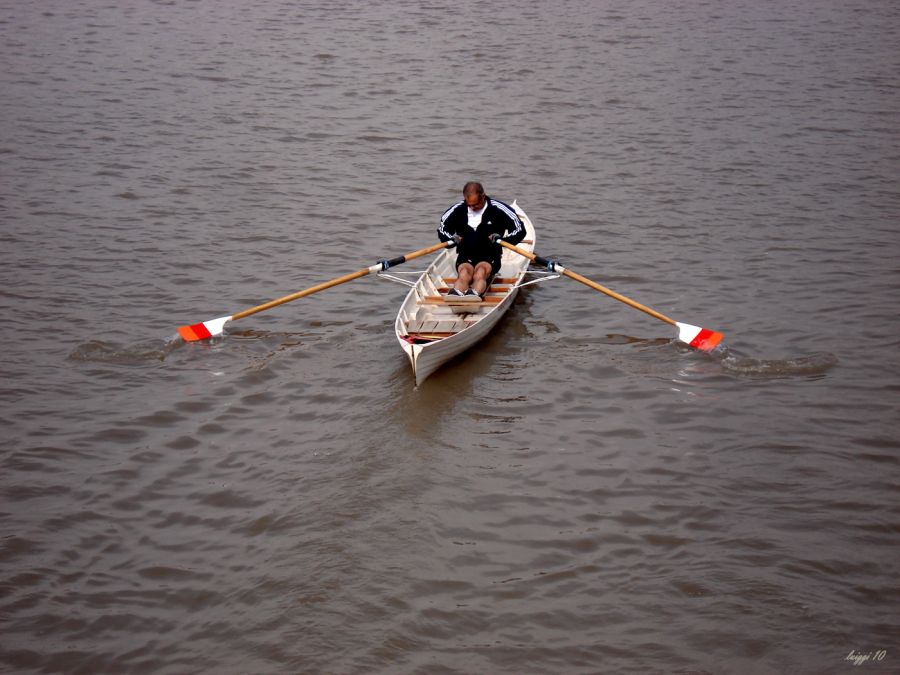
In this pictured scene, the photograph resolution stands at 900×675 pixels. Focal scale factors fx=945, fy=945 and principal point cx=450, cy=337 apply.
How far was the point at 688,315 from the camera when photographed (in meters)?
12.0

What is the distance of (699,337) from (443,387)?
3.19 meters

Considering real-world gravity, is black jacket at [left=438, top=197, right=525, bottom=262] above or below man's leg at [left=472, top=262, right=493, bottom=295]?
above

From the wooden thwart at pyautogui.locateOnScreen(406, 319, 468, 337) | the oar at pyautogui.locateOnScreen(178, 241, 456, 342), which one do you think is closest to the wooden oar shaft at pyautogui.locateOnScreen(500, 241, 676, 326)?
the oar at pyautogui.locateOnScreen(178, 241, 456, 342)

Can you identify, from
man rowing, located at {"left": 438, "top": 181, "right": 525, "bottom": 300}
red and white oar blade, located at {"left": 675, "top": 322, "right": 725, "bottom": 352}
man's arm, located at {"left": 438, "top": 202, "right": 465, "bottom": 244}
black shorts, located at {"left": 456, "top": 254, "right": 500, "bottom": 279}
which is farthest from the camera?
black shorts, located at {"left": 456, "top": 254, "right": 500, "bottom": 279}

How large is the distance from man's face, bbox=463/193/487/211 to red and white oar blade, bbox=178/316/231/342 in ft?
10.9

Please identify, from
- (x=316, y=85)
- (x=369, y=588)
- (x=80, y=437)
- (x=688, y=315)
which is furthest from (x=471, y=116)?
(x=369, y=588)

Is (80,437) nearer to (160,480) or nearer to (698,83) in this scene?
(160,480)

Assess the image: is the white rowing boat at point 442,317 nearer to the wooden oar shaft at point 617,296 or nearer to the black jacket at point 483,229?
the wooden oar shaft at point 617,296

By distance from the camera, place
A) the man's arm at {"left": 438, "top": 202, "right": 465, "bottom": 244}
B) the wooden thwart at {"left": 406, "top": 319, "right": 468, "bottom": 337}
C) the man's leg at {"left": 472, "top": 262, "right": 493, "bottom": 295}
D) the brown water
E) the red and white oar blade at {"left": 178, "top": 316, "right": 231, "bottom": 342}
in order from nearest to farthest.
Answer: the brown water → the wooden thwart at {"left": 406, "top": 319, "right": 468, "bottom": 337} → the red and white oar blade at {"left": 178, "top": 316, "right": 231, "bottom": 342} → the man's leg at {"left": 472, "top": 262, "right": 493, "bottom": 295} → the man's arm at {"left": 438, "top": 202, "right": 465, "bottom": 244}

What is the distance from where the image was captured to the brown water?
6828 millimetres

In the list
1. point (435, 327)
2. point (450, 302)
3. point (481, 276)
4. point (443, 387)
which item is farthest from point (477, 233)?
point (443, 387)

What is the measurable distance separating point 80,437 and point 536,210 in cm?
889

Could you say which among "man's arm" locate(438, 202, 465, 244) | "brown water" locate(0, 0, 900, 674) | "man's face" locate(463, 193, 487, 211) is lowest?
"brown water" locate(0, 0, 900, 674)

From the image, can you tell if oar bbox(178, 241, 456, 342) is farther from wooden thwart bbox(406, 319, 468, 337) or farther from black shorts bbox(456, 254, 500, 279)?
wooden thwart bbox(406, 319, 468, 337)
